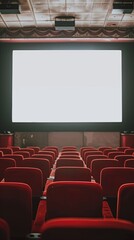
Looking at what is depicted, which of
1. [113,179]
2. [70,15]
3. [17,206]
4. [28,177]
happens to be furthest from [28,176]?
[70,15]

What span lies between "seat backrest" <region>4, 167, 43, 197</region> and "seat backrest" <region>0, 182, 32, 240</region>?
1184mm

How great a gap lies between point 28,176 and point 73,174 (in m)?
0.52

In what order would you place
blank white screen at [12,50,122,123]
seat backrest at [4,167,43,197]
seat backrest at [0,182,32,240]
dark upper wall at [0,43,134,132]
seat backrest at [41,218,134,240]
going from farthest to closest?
dark upper wall at [0,43,134,132] < blank white screen at [12,50,122,123] < seat backrest at [4,167,43,197] < seat backrest at [0,182,32,240] < seat backrest at [41,218,134,240]

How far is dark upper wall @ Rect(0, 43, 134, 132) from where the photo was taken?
14688mm

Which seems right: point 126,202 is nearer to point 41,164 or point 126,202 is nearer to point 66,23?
point 41,164

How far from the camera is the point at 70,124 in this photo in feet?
48.1

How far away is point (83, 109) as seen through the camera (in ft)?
47.3

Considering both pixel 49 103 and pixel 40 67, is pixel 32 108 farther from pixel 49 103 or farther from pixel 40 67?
pixel 40 67

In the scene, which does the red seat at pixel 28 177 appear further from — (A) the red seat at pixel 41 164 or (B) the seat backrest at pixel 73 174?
(A) the red seat at pixel 41 164

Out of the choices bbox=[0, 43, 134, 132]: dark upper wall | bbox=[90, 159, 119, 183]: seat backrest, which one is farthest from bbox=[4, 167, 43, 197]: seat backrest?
bbox=[0, 43, 134, 132]: dark upper wall

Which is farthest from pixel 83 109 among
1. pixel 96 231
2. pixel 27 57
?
pixel 96 231

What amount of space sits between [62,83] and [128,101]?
310 centimetres

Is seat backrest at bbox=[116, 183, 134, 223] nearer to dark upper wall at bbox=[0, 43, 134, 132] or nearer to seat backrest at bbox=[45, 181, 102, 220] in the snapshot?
seat backrest at bbox=[45, 181, 102, 220]

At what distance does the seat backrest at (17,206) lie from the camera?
2518 millimetres
